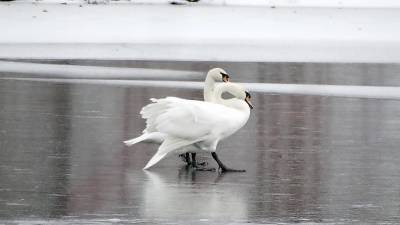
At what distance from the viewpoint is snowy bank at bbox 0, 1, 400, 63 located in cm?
2695

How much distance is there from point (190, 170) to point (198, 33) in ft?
62.7

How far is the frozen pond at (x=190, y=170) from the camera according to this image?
32.2ft

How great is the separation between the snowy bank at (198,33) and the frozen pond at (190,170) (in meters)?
7.46

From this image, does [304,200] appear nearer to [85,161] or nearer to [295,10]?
[85,161]

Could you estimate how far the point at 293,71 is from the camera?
2375cm

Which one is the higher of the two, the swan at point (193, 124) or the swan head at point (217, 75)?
the swan head at point (217, 75)

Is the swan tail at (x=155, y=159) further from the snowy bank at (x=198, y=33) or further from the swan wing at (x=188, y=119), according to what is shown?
the snowy bank at (x=198, y=33)

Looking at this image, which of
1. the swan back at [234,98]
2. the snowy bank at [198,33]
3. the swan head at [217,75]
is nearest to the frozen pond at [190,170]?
the swan back at [234,98]

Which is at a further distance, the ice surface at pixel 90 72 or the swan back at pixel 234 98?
the ice surface at pixel 90 72

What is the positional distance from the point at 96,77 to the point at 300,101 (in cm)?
462

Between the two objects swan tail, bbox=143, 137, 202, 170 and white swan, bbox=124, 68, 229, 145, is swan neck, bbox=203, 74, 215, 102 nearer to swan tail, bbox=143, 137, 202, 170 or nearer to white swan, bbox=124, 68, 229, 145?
white swan, bbox=124, 68, 229, 145

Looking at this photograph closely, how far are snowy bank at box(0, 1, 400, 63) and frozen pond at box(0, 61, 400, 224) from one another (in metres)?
7.46

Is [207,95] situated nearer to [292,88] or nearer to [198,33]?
[292,88]

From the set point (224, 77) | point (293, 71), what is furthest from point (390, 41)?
point (224, 77)
